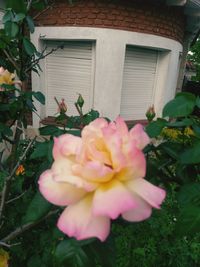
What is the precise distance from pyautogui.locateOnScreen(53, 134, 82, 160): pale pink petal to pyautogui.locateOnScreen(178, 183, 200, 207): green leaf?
0.32 metres

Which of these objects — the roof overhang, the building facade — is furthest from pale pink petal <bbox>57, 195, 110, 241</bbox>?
the roof overhang

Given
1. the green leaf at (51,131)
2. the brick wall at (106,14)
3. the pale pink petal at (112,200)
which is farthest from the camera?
the brick wall at (106,14)

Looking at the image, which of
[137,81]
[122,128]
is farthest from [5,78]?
[137,81]

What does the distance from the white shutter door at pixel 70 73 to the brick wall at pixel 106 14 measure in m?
0.39

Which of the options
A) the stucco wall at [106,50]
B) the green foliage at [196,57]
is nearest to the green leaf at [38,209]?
the stucco wall at [106,50]

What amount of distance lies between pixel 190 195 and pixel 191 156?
10cm

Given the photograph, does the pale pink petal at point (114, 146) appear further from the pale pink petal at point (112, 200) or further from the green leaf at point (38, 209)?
the green leaf at point (38, 209)

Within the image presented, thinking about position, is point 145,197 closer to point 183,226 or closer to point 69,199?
point 69,199

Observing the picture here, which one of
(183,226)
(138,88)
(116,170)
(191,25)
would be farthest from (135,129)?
(191,25)

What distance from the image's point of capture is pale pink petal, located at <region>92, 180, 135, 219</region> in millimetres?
411

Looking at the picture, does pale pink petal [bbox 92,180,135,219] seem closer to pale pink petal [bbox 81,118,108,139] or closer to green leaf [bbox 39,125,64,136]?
pale pink petal [bbox 81,118,108,139]

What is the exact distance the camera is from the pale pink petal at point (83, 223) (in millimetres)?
429

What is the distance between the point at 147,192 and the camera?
0.45 m

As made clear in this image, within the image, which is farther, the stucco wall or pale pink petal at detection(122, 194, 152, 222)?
the stucco wall
